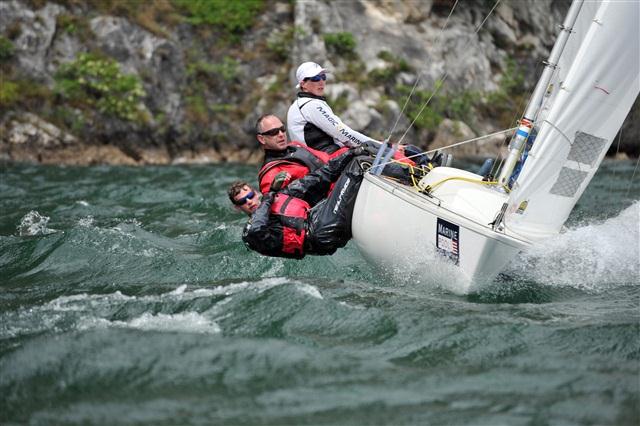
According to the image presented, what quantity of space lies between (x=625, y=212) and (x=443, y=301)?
2.03 meters

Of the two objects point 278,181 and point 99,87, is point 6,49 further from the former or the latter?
point 278,181

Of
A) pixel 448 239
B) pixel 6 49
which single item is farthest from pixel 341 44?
pixel 448 239

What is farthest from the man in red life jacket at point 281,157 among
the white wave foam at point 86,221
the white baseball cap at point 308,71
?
the white wave foam at point 86,221

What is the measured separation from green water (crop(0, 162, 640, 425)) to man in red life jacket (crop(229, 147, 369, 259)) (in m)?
0.37

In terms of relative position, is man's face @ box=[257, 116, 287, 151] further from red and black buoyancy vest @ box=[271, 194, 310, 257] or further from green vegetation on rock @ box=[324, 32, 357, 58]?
green vegetation on rock @ box=[324, 32, 357, 58]

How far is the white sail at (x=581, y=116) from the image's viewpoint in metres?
6.23

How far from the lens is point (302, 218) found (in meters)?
6.88

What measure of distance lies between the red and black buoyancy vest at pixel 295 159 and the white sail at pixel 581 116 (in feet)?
6.07

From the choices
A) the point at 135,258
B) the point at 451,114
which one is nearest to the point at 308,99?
the point at 135,258

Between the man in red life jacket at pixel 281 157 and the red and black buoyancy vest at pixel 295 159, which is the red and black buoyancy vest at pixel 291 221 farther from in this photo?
the red and black buoyancy vest at pixel 295 159

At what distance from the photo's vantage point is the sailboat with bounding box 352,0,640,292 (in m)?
6.09

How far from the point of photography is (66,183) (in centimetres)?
1290

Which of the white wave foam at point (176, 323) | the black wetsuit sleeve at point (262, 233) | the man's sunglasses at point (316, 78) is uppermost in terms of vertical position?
the man's sunglasses at point (316, 78)

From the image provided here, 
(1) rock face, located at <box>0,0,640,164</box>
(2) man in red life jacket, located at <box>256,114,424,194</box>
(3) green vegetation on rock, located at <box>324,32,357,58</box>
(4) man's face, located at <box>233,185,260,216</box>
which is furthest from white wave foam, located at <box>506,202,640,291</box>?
(3) green vegetation on rock, located at <box>324,32,357,58</box>
